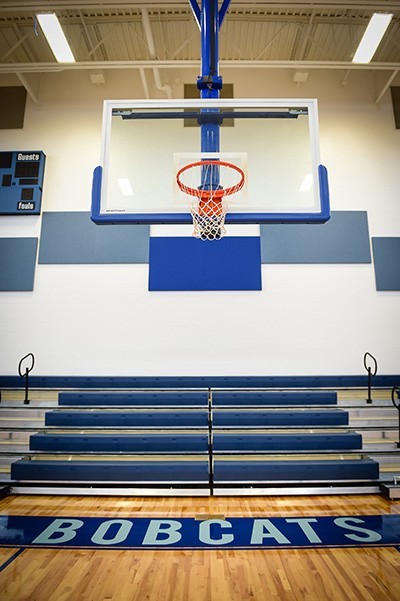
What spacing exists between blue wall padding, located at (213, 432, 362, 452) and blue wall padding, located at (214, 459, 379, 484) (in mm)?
290

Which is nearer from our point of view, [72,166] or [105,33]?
[105,33]

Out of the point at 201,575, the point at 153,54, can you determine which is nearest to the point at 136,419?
the point at 201,575

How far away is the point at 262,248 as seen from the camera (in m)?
6.14

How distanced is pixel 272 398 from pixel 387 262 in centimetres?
283

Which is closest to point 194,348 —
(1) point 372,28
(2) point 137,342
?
(2) point 137,342

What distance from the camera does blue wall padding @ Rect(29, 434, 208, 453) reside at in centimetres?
417

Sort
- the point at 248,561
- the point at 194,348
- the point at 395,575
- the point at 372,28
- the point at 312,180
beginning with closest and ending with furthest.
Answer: the point at 395,575, the point at 248,561, the point at 312,180, the point at 372,28, the point at 194,348

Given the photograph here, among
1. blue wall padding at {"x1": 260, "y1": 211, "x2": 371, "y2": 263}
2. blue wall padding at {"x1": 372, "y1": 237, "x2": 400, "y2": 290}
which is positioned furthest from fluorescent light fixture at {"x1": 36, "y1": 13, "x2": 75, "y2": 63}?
blue wall padding at {"x1": 372, "y1": 237, "x2": 400, "y2": 290}

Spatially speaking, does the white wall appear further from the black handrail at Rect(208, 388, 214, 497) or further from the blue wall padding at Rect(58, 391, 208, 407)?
the black handrail at Rect(208, 388, 214, 497)

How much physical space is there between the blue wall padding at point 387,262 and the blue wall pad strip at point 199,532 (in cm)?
375

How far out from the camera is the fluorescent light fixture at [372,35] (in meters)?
4.80

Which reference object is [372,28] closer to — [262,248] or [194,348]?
[262,248]

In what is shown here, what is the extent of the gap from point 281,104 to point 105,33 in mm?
4187

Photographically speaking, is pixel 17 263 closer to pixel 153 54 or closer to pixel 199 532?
pixel 153 54
